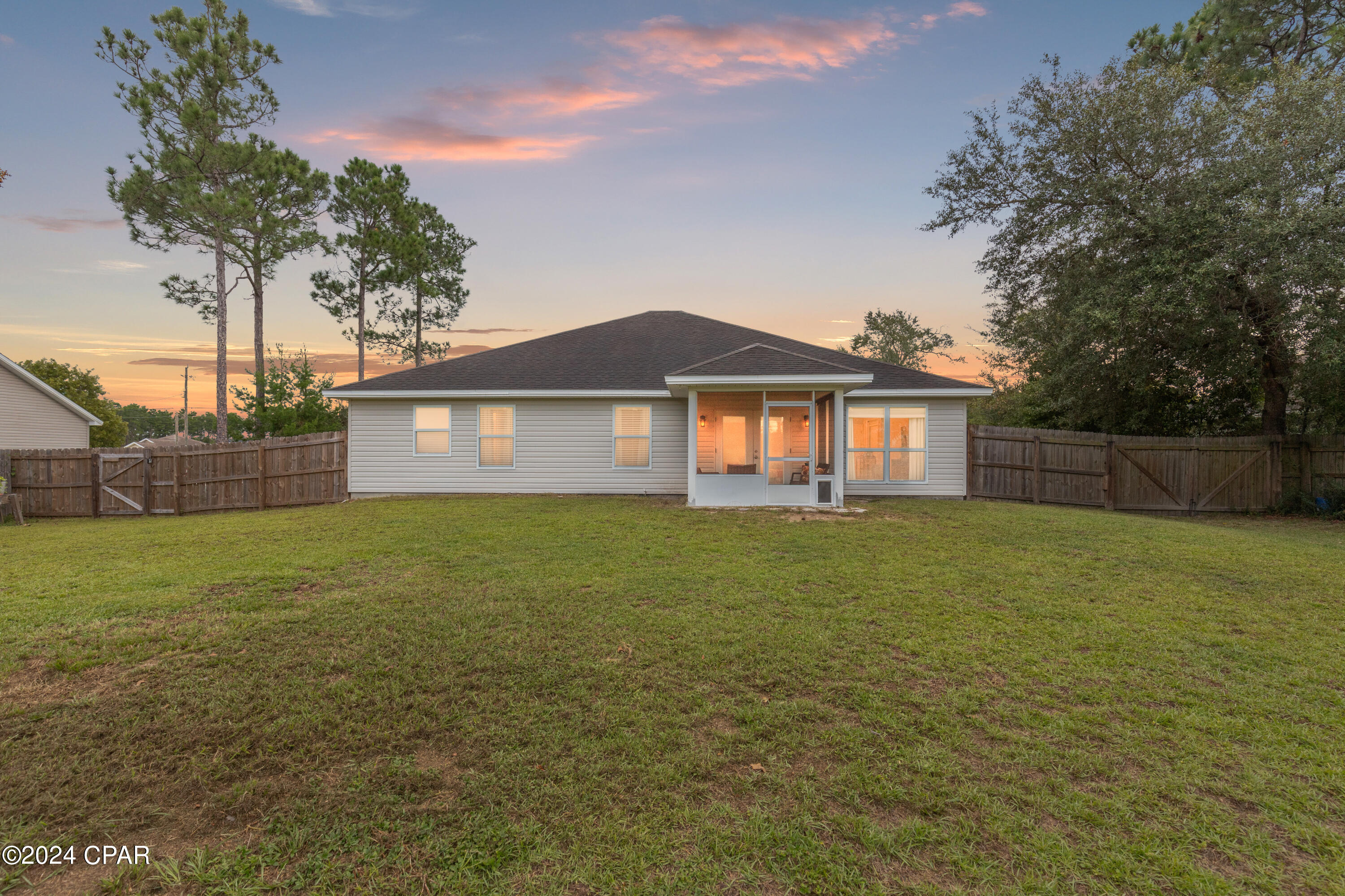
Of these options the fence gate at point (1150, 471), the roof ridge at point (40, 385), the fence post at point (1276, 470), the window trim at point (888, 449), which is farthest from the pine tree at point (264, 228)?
the fence post at point (1276, 470)

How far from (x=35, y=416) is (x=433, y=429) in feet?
53.6

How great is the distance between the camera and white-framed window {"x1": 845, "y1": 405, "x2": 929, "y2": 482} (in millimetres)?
14609

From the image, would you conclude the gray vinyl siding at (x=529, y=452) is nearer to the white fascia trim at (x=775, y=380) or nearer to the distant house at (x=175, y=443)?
the white fascia trim at (x=775, y=380)

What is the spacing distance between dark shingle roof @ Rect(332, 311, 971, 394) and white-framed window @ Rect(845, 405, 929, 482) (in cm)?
77

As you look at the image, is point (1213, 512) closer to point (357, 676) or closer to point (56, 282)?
point (357, 676)

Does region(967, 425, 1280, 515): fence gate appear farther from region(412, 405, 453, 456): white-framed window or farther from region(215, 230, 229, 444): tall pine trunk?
region(215, 230, 229, 444): tall pine trunk

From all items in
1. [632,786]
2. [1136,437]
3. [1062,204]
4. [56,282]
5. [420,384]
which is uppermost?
[1062,204]

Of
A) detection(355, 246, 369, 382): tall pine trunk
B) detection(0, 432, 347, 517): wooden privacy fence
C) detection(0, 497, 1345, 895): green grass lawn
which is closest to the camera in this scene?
detection(0, 497, 1345, 895): green grass lawn

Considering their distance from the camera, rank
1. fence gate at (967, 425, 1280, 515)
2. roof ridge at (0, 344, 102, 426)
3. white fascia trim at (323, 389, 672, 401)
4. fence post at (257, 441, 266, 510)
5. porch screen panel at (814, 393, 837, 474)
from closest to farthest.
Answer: porch screen panel at (814, 393, 837, 474)
fence gate at (967, 425, 1280, 515)
fence post at (257, 441, 266, 510)
white fascia trim at (323, 389, 672, 401)
roof ridge at (0, 344, 102, 426)

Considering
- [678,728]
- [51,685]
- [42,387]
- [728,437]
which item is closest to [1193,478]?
[728,437]

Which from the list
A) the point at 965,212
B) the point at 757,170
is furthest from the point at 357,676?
the point at 965,212

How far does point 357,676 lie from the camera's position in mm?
4102

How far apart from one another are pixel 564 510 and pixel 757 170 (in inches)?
468

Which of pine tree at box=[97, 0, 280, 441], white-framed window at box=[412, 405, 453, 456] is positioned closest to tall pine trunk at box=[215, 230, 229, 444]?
pine tree at box=[97, 0, 280, 441]
